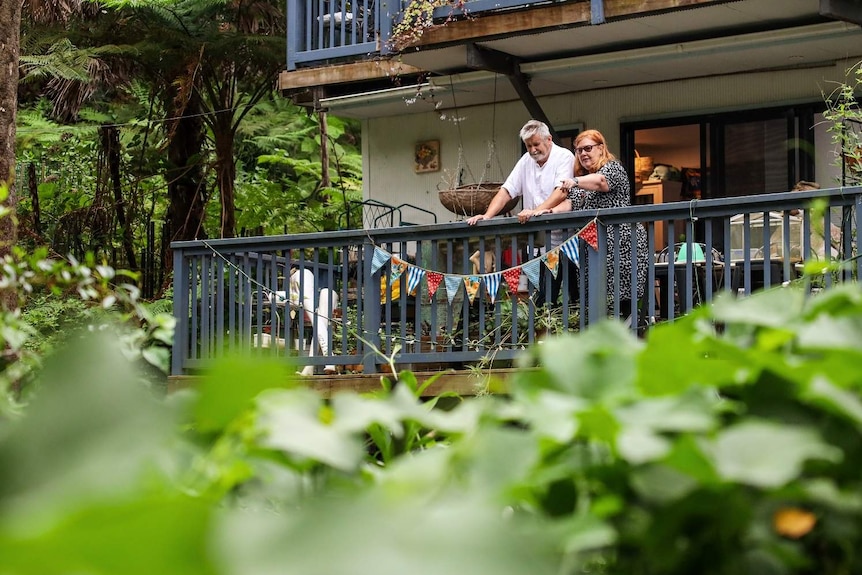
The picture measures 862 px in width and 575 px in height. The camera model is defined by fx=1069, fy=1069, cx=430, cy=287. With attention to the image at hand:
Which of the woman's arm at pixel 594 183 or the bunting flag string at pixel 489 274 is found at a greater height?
the woman's arm at pixel 594 183

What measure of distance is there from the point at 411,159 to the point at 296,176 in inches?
323

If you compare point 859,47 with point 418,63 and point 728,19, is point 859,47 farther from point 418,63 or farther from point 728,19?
point 418,63

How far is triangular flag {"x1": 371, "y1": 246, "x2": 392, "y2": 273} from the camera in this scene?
7562mm

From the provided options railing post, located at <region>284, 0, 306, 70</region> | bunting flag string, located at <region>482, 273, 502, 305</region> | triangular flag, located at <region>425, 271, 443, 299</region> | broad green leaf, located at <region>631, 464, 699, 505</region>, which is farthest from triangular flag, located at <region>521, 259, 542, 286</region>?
broad green leaf, located at <region>631, 464, 699, 505</region>

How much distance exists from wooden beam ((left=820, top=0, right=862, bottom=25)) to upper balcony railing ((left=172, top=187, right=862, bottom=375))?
1589 millimetres

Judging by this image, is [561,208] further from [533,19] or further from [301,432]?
[301,432]

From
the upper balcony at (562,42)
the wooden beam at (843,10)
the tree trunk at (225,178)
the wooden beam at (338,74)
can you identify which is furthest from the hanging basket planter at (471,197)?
the tree trunk at (225,178)

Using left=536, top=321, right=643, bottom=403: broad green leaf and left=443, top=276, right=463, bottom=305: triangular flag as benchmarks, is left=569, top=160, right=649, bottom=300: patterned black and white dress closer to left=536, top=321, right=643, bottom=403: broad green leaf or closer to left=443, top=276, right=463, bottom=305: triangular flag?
left=443, top=276, right=463, bottom=305: triangular flag

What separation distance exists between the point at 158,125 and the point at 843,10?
11057 millimetres

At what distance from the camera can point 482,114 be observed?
12.2 meters

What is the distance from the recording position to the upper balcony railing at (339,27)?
33.6 ft

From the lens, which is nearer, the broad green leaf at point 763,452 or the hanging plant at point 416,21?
the broad green leaf at point 763,452

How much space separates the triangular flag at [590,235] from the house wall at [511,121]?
414 centimetres

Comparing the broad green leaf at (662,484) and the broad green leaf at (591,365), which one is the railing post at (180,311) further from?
the broad green leaf at (662,484)
